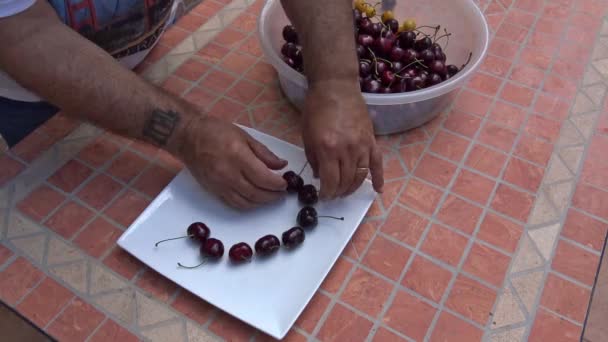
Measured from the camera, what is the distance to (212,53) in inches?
40.0

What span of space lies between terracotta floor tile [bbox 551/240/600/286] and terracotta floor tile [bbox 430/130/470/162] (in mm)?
212

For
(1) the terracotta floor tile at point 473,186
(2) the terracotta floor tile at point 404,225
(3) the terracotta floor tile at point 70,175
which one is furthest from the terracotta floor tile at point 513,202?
(3) the terracotta floor tile at point 70,175

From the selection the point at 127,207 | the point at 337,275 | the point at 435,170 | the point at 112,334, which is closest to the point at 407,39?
the point at 435,170

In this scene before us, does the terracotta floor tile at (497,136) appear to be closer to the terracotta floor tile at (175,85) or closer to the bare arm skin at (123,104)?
the bare arm skin at (123,104)

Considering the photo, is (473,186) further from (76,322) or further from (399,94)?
(76,322)

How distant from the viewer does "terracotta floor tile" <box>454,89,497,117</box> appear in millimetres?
907

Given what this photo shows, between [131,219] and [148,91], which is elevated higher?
[148,91]

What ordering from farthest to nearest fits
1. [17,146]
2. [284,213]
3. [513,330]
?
[17,146], [284,213], [513,330]

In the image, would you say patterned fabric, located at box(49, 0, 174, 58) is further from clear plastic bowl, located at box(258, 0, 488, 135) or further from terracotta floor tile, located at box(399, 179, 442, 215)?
terracotta floor tile, located at box(399, 179, 442, 215)

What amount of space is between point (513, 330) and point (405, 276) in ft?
0.50

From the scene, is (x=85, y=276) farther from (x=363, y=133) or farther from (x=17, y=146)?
(x=363, y=133)

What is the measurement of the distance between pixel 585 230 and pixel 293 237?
45cm

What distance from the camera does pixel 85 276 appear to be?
70 centimetres

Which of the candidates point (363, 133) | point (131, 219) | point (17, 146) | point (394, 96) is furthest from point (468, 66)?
point (17, 146)
